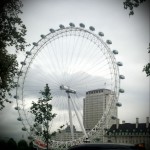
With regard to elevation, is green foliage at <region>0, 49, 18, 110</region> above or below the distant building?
above

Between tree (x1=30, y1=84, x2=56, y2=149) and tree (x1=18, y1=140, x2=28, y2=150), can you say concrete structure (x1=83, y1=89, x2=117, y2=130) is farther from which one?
tree (x1=30, y1=84, x2=56, y2=149)

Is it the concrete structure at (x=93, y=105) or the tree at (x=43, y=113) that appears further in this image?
the concrete structure at (x=93, y=105)

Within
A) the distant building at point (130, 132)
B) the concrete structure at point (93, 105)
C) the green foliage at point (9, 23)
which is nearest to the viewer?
→ the green foliage at point (9, 23)

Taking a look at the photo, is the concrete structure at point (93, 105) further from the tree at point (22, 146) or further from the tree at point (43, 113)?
the tree at point (43, 113)

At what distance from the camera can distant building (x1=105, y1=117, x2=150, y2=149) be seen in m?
122

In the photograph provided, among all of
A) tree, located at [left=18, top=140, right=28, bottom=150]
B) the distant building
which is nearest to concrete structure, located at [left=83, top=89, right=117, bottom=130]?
the distant building

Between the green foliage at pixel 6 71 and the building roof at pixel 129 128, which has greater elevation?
the green foliage at pixel 6 71

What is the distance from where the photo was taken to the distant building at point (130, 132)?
122 m

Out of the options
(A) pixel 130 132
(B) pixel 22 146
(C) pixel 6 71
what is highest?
(C) pixel 6 71

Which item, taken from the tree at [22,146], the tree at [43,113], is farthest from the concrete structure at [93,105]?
the tree at [43,113]

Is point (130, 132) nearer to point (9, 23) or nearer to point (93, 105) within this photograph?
point (93, 105)

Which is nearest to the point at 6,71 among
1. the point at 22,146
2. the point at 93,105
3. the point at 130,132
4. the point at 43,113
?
the point at 43,113

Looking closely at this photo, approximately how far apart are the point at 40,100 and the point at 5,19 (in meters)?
16.6

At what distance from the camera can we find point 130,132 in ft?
414
